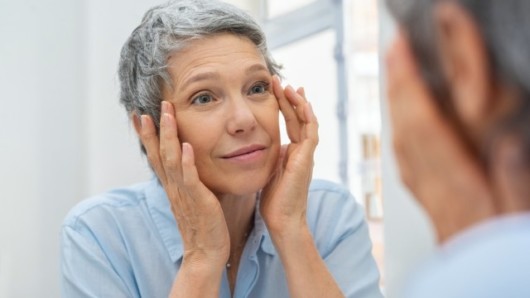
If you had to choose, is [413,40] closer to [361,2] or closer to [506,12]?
[506,12]

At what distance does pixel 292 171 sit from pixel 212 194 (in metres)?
0.15

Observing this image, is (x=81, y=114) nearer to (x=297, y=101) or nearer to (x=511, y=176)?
(x=297, y=101)

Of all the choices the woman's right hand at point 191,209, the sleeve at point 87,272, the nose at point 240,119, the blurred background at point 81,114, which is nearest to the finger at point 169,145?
the woman's right hand at point 191,209

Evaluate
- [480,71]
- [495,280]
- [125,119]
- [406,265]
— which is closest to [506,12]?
[480,71]

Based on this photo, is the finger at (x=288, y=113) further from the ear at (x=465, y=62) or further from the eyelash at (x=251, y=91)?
the ear at (x=465, y=62)

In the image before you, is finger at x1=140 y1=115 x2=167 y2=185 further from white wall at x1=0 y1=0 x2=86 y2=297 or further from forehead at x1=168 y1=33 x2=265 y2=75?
white wall at x1=0 y1=0 x2=86 y2=297

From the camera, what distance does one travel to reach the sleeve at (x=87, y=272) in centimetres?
129

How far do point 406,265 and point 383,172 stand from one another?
0.52 feet

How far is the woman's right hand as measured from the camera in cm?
123

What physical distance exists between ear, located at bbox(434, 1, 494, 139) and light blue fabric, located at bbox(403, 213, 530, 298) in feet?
0.22

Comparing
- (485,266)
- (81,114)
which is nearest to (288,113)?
(81,114)

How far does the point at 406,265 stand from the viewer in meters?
1.08

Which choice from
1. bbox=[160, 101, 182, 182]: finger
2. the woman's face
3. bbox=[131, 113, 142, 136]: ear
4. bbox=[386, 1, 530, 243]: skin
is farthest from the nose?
bbox=[386, 1, 530, 243]: skin

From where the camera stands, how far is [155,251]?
138cm
